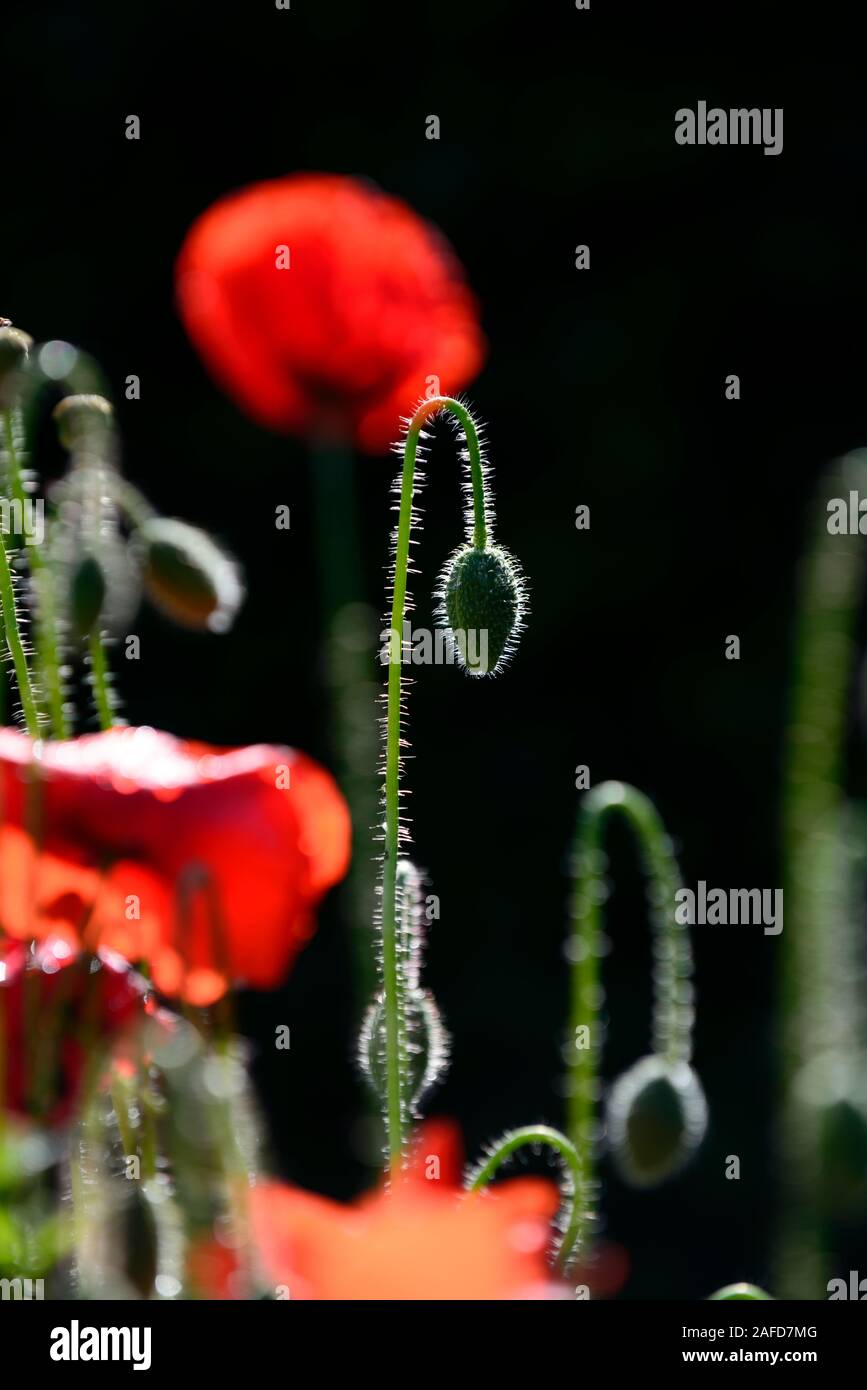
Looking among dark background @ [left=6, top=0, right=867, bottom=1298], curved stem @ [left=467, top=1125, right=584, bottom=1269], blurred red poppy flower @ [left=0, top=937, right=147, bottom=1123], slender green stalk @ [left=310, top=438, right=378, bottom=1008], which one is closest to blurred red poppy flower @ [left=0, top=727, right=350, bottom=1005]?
blurred red poppy flower @ [left=0, top=937, right=147, bottom=1123]

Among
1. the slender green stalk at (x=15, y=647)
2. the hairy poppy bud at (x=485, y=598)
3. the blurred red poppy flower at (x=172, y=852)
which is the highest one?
the hairy poppy bud at (x=485, y=598)

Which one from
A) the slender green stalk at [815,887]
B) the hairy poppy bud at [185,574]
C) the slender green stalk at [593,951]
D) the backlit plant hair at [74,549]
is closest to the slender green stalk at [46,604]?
the backlit plant hair at [74,549]

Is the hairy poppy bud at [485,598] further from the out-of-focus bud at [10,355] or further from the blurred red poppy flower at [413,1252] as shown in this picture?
the blurred red poppy flower at [413,1252]

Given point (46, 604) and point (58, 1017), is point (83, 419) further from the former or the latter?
point (58, 1017)
